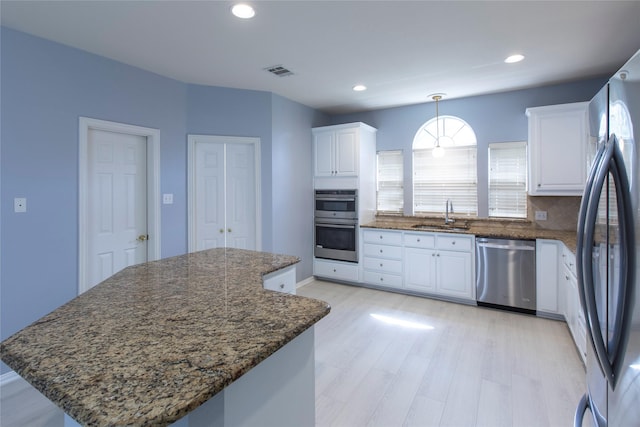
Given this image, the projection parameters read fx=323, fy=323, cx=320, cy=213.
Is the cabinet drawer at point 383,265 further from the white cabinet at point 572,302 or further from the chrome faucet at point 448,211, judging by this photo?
the white cabinet at point 572,302

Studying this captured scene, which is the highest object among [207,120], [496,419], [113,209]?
[207,120]

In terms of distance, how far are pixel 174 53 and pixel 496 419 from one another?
380 centimetres

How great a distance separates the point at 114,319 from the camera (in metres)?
1.14

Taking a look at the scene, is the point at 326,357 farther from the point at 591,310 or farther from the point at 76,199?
the point at 76,199

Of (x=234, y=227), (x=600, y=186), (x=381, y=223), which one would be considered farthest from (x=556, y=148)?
(x=234, y=227)

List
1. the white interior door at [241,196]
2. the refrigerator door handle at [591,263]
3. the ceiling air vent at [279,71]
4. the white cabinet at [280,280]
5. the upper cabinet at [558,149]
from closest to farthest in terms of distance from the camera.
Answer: the refrigerator door handle at [591,263] < the white cabinet at [280,280] < the ceiling air vent at [279,71] < the upper cabinet at [558,149] < the white interior door at [241,196]

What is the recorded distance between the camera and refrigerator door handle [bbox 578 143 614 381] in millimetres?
1174

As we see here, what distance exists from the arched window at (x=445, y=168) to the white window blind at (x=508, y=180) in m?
0.22

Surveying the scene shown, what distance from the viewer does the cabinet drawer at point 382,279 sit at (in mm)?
4430

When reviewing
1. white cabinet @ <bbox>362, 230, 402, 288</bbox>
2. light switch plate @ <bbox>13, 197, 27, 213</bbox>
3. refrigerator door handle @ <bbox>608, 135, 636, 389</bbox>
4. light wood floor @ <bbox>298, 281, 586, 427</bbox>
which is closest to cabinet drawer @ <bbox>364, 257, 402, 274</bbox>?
white cabinet @ <bbox>362, 230, 402, 288</bbox>

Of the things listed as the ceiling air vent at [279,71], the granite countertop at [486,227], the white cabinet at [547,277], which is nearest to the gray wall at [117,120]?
the granite countertop at [486,227]

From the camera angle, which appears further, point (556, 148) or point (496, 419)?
point (556, 148)

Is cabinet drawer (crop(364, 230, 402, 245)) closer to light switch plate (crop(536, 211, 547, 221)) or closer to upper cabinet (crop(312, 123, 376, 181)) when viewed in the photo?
upper cabinet (crop(312, 123, 376, 181))

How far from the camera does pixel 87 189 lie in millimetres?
2971
